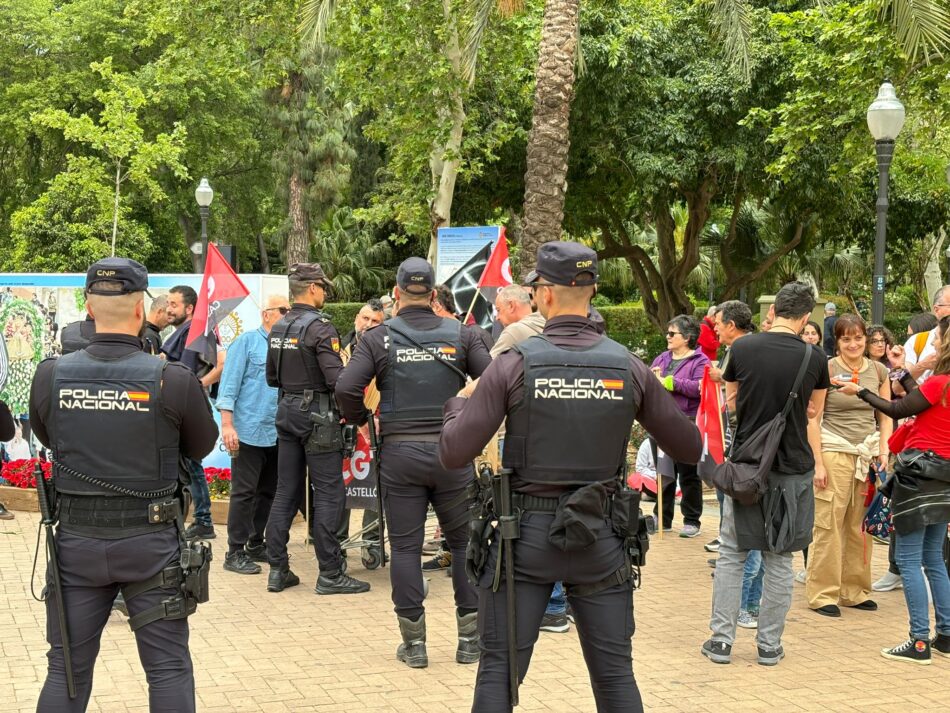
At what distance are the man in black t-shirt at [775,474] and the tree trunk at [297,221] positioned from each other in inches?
1206

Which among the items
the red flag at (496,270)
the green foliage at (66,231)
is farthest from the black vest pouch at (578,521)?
the green foliage at (66,231)

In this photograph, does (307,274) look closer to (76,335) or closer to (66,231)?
(76,335)

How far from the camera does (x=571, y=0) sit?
41.8 feet

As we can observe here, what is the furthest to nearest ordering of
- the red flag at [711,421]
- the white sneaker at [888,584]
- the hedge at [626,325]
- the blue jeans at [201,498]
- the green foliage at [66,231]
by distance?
the green foliage at [66,231] → the hedge at [626,325] → the blue jeans at [201,498] → the red flag at [711,421] → the white sneaker at [888,584]

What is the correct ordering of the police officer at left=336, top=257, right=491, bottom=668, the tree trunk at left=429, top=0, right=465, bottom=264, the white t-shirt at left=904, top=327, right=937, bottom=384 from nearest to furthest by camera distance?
the police officer at left=336, top=257, right=491, bottom=668 < the white t-shirt at left=904, top=327, right=937, bottom=384 < the tree trunk at left=429, top=0, right=465, bottom=264

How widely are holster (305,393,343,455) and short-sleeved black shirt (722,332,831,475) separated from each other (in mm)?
2654

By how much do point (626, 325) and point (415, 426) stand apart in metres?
35.5

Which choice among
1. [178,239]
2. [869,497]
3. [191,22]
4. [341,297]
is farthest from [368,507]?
[178,239]

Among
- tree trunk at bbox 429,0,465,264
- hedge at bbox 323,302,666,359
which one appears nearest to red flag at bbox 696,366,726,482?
tree trunk at bbox 429,0,465,264

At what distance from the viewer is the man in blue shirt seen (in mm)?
8109

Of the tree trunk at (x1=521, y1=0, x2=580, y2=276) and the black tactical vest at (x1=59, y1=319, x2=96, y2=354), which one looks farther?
the tree trunk at (x1=521, y1=0, x2=580, y2=276)

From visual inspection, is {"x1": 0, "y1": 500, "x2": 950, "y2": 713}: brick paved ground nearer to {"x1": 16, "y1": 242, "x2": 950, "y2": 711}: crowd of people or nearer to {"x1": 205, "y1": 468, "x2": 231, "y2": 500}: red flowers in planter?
{"x1": 16, "y1": 242, "x2": 950, "y2": 711}: crowd of people

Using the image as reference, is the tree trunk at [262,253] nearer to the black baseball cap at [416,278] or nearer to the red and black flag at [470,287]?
the red and black flag at [470,287]

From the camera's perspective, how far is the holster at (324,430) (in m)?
7.38
